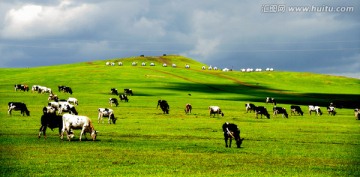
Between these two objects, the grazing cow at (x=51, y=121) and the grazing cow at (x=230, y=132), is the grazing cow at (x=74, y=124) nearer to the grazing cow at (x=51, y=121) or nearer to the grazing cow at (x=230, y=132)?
the grazing cow at (x=51, y=121)

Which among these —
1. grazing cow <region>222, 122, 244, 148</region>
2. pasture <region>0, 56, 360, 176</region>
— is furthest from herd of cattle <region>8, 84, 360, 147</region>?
pasture <region>0, 56, 360, 176</region>

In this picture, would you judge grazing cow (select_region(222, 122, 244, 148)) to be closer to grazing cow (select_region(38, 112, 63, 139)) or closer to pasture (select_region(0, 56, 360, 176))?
pasture (select_region(0, 56, 360, 176))

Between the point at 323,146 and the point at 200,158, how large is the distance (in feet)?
38.6

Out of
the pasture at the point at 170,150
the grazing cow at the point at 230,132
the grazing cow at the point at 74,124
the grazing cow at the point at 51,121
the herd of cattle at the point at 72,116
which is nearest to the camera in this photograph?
the pasture at the point at 170,150

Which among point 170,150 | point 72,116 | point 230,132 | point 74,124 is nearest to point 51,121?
point 72,116

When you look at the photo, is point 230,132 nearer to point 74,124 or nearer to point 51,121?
point 74,124

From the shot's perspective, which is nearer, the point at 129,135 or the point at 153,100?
the point at 129,135

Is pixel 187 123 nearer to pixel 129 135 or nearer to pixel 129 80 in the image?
pixel 129 135

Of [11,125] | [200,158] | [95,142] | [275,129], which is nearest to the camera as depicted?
[200,158]

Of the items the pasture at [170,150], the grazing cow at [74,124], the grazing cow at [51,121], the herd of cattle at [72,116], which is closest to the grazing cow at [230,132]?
the herd of cattle at [72,116]

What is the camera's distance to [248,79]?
158 meters

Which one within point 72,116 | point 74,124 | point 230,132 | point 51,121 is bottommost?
point 230,132

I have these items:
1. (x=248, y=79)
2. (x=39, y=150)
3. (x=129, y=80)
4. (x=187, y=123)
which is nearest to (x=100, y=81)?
(x=129, y=80)

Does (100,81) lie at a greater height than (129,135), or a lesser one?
greater
